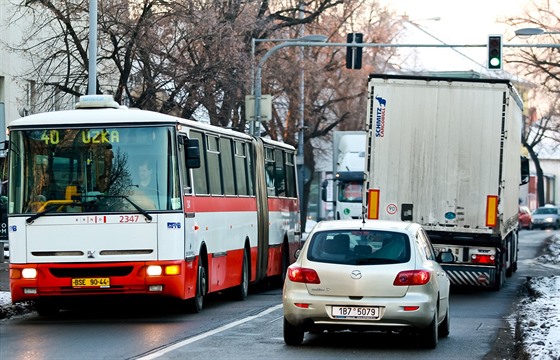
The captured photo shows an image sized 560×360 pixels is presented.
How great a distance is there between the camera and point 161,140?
1867 cm

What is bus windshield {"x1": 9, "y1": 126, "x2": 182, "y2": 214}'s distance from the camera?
18.5 meters

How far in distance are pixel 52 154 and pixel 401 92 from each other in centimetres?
757

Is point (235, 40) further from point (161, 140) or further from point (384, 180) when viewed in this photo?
point (161, 140)

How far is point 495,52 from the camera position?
115 feet

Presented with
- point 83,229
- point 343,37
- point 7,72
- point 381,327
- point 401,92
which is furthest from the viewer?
point 343,37

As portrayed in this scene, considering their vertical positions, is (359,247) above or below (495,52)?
below

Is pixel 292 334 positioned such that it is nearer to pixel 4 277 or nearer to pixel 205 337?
pixel 205 337

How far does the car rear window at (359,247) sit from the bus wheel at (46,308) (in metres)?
5.77

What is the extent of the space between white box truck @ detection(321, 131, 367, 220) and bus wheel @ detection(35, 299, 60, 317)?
2797 cm

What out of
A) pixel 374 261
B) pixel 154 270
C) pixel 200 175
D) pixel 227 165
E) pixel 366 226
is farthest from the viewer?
pixel 227 165

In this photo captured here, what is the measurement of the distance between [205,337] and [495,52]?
20.7 m

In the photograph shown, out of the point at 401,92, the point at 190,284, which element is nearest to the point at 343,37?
the point at 401,92

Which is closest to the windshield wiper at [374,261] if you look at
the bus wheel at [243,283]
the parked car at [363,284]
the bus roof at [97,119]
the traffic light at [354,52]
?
the parked car at [363,284]

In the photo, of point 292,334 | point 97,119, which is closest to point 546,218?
point 97,119
